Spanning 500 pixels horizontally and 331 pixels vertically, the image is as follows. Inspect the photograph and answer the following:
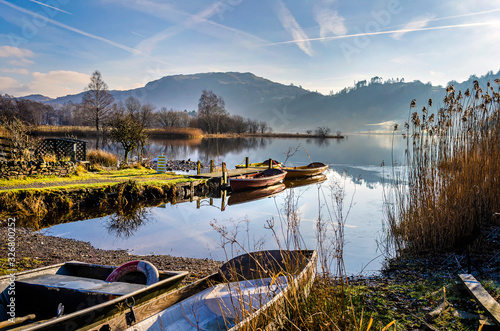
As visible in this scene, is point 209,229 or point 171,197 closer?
point 209,229

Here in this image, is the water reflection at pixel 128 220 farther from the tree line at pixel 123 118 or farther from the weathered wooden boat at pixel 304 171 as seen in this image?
the weathered wooden boat at pixel 304 171

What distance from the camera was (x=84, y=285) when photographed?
3680 millimetres

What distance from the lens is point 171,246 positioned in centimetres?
916

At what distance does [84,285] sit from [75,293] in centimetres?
13

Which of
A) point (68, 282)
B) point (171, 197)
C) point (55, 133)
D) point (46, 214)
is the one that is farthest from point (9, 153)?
point (55, 133)

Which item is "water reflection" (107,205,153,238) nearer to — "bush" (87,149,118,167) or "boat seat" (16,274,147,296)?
"boat seat" (16,274,147,296)

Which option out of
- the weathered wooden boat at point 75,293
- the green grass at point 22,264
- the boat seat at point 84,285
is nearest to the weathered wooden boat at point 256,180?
the green grass at point 22,264

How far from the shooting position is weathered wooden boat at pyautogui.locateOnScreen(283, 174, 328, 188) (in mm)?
22041

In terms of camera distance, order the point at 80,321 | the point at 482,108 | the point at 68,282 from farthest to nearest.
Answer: the point at 482,108 < the point at 68,282 < the point at 80,321

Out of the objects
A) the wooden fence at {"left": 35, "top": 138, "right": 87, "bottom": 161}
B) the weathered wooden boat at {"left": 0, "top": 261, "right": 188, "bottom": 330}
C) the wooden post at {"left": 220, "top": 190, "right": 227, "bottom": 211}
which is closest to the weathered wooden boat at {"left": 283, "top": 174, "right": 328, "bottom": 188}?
the wooden post at {"left": 220, "top": 190, "right": 227, "bottom": 211}

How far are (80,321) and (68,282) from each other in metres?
0.92

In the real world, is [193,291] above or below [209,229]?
above

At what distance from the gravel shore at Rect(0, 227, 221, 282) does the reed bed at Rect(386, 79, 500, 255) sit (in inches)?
167

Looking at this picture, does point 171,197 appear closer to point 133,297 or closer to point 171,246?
point 171,246
